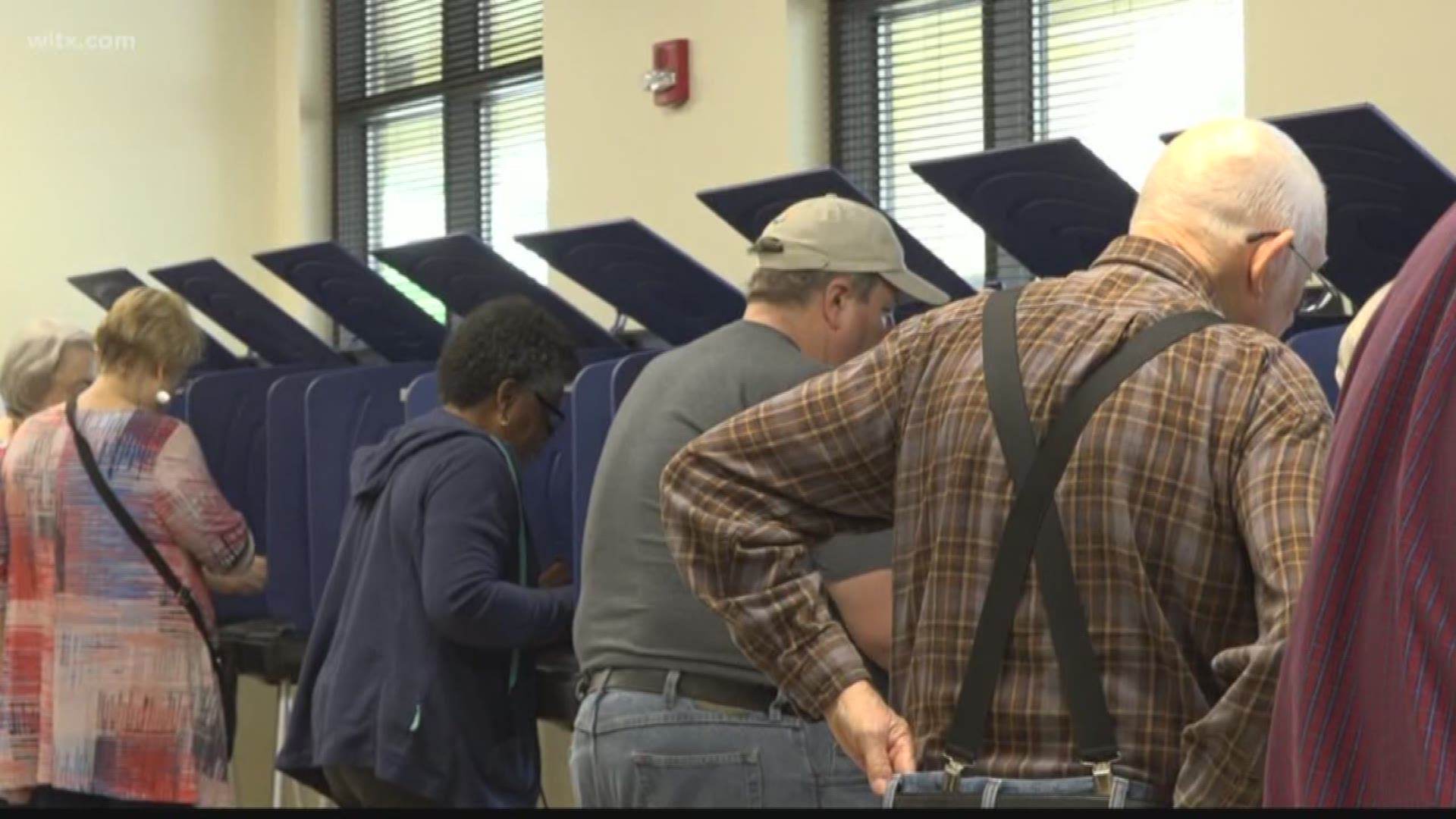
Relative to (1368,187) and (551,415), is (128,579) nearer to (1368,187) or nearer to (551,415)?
(551,415)

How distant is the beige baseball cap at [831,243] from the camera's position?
2.44 meters

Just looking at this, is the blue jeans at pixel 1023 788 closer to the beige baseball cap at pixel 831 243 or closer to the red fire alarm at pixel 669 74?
the beige baseball cap at pixel 831 243

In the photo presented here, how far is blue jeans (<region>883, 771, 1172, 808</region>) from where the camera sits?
158 centimetres

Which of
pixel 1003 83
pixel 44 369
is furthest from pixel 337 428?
pixel 1003 83

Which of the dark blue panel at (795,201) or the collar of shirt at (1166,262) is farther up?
the dark blue panel at (795,201)

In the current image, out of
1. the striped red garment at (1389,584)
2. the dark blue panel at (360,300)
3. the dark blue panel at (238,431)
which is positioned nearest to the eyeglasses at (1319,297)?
the striped red garment at (1389,584)

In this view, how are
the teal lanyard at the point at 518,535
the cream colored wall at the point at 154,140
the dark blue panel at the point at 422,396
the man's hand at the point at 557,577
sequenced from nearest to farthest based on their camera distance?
the teal lanyard at the point at 518,535 → the man's hand at the point at 557,577 → the dark blue panel at the point at 422,396 → the cream colored wall at the point at 154,140

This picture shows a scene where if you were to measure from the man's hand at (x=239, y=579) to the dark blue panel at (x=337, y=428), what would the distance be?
359 mm

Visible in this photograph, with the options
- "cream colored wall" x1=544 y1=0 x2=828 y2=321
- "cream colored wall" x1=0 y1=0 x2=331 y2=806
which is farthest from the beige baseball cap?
"cream colored wall" x1=0 y1=0 x2=331 y2=806

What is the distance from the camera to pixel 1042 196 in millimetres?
2982

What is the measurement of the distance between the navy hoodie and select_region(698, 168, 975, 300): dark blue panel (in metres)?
0.59

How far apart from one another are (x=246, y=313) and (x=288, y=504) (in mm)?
792

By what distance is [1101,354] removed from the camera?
5.37 feet

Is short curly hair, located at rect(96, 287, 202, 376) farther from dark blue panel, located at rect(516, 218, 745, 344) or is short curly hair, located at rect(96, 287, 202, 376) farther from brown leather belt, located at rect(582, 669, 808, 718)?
brown leather belt, located at rect(582, 669, 808, 718)
